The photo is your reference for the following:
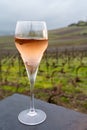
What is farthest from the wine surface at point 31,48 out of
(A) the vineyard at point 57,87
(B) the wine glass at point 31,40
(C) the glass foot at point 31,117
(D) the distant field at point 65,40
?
(D) the distant field at point 65,40

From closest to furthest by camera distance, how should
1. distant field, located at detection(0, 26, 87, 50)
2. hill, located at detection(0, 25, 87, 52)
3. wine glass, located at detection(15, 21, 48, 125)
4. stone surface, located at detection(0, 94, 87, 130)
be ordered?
wine glass, located at detection(15, 21, 48, 125), stone surface, located at detection(0, 94, 87, 130), hill, located at detection(0, 25, 87, 52), distant field, located at detection(0, 26, 87, 50)

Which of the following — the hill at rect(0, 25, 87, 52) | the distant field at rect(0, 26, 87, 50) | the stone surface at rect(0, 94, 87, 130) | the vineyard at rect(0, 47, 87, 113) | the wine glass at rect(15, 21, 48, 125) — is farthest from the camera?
the distant field at rect(0, 26, 87, 50)

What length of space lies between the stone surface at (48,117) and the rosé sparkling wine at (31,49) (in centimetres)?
32

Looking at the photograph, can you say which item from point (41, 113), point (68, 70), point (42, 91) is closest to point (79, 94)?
point (42, 91)

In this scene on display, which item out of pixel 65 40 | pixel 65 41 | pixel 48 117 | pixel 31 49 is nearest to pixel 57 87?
pixel 48 117

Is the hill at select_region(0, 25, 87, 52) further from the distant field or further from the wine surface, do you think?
the wine surface

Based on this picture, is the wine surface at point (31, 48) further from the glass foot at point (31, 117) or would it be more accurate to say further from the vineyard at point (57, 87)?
the vineyard at point (57, 87)

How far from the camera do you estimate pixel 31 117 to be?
4.83 ft

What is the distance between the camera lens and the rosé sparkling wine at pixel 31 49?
1276mm

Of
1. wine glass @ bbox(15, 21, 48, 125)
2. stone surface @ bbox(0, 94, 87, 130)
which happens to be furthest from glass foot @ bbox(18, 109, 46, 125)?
wine glass @ bbox(15, 21, 48, 125)

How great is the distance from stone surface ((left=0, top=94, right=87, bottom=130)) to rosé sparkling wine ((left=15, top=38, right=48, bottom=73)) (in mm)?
324

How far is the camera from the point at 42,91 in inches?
213

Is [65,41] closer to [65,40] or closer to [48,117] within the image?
[65,40]

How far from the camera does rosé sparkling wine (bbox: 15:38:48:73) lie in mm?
1276
